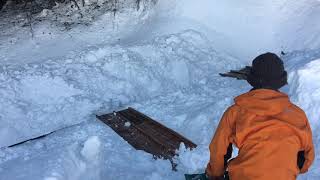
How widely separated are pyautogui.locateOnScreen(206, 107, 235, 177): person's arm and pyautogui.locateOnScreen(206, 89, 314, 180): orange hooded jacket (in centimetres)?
3

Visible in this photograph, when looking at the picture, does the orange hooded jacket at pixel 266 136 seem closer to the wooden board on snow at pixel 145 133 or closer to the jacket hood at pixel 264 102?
the jacket hood at pixel 264 102

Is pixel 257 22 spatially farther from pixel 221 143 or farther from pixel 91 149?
pixel 221 143

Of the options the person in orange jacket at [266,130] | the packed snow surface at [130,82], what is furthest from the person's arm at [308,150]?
the packed snow surface at [130,82]

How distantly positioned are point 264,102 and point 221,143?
487 mm

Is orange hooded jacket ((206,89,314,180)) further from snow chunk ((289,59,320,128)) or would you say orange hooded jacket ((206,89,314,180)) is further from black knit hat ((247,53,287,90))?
snow chunk ((289,59,320,128))

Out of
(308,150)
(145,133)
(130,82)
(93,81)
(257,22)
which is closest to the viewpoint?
(308,150)

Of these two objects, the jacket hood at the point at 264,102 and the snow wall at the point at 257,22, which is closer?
the jacket hood at the point at 264,102

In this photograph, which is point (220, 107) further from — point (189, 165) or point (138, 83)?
point (138, 83)

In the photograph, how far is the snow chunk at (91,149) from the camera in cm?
525

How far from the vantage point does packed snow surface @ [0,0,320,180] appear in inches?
213

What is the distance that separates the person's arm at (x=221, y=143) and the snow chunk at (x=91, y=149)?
224 centimetres

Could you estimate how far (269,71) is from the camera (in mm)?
3061

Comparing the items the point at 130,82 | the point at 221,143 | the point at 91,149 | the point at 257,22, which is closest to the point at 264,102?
the point at 221,143

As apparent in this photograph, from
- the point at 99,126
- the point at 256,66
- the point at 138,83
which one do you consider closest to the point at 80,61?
the point at 138,83
